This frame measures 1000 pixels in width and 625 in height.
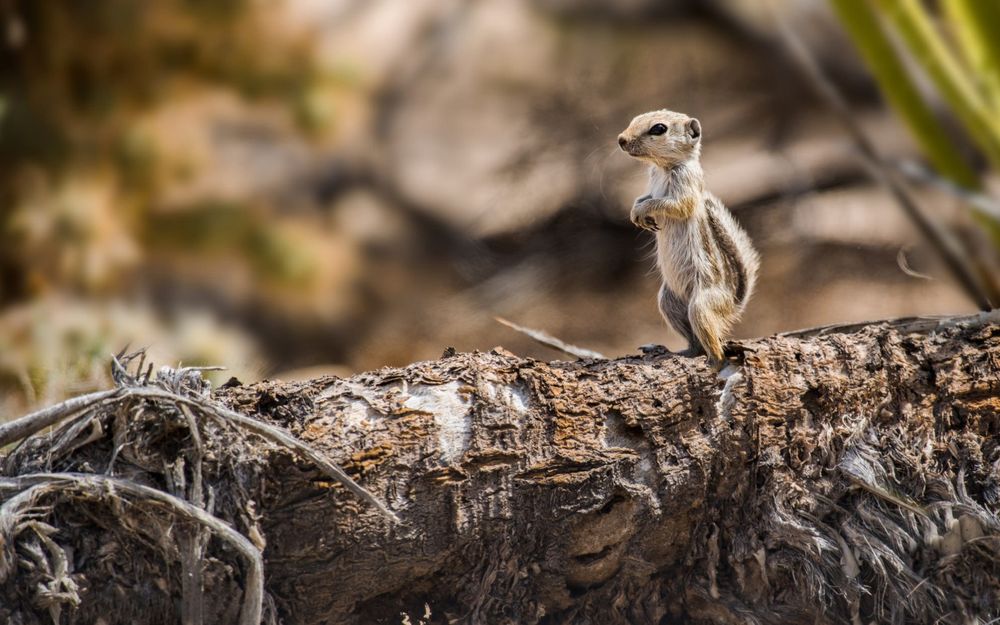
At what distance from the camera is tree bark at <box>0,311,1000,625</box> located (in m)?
2.05

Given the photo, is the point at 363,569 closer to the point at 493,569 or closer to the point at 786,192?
the point at 493,569

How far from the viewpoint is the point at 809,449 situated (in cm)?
246

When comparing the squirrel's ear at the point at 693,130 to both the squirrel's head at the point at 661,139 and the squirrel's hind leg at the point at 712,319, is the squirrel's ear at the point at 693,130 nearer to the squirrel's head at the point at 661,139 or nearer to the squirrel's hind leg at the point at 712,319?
the squirrel's head at the point at 661,139


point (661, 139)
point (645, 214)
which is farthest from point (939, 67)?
point (645, 214)

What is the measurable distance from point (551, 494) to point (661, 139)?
1.07 meters

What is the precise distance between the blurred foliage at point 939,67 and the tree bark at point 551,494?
0.68m

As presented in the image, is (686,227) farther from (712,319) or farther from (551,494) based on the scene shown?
(551,494)

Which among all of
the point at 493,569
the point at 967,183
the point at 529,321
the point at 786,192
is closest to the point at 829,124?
the point at 786,192

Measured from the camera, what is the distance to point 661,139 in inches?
110

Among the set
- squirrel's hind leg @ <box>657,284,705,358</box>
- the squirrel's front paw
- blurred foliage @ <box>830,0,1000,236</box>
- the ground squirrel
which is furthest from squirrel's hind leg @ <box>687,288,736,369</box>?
blurred foliage @ <box>830,0,1000,236</box>

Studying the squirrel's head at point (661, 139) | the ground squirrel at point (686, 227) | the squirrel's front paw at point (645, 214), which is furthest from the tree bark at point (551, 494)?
the squirrel's head at point (661, 139)

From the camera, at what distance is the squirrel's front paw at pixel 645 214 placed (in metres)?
2.77

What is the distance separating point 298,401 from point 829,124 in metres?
4.62

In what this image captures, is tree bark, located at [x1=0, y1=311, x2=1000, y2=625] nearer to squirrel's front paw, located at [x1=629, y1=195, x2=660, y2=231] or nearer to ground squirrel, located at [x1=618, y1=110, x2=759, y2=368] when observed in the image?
ground squirrel, located at [x1=618, y1=110, x2=759, y2=368]
